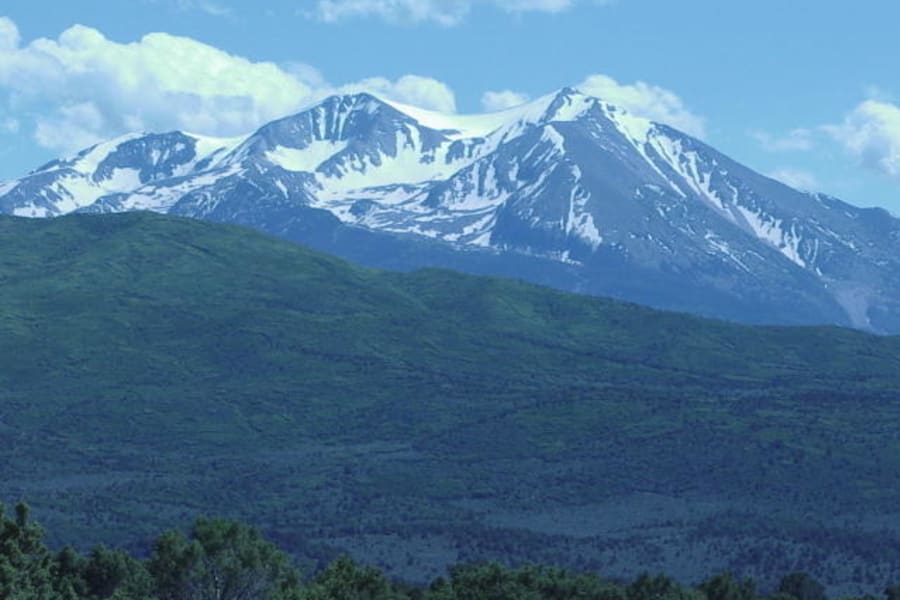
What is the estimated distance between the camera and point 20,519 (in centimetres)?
6650

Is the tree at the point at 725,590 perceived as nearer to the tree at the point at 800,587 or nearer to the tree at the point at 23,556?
the tree at the point at 800,587

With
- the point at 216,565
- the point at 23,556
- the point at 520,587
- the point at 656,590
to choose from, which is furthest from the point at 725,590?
the point at 23,556

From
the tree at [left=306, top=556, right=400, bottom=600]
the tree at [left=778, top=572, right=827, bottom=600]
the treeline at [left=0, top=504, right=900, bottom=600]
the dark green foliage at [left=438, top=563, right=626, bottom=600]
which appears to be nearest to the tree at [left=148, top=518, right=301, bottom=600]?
the treeline at [left=0, top=504, right=900, bottom=600]

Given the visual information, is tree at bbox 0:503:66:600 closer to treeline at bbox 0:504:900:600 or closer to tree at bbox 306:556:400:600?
treeline at bbox 0:504:900:600

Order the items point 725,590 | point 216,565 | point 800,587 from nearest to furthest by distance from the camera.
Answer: point 216,565
point 725,590
point 800,587

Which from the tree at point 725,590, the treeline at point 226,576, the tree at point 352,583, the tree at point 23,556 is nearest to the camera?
the tree at point 23,556

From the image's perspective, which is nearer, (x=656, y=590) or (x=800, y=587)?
(x=656, y=590)

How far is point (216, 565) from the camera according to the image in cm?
8688

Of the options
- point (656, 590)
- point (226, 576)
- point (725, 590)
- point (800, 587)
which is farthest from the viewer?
point (800, 587)

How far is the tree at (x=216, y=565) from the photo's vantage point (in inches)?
3401

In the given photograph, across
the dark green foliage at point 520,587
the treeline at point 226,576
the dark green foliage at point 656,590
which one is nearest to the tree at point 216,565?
the treeline at point 226,576

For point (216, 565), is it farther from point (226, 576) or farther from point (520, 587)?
point (520, 587)

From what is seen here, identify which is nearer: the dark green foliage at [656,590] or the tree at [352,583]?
the tree at [352,583]

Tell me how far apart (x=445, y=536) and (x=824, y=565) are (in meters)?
39.2
